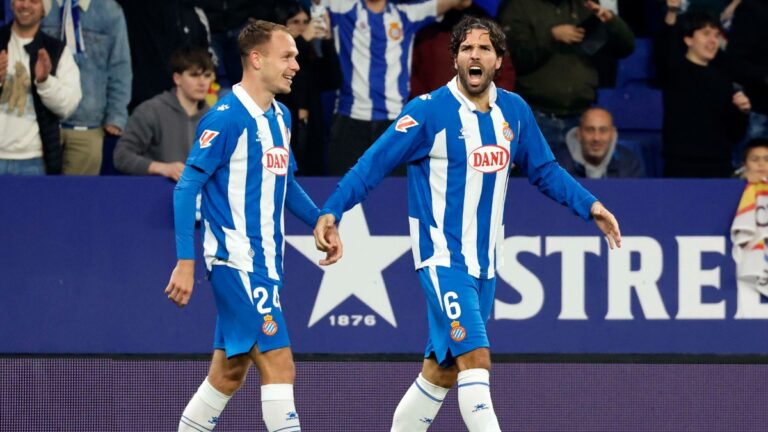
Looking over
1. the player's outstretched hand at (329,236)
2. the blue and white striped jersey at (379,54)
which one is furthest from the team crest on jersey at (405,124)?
the blue and white striped jersey at (379,54)

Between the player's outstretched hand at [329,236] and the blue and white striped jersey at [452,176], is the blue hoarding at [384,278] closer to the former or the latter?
the blue and white striped jersey at [452,176]

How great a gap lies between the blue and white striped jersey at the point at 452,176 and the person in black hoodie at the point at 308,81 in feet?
10.0

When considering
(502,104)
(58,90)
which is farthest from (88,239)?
(502,104)

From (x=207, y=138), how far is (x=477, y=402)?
1.50 meters

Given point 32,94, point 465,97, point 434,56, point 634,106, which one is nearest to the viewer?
point 465,97

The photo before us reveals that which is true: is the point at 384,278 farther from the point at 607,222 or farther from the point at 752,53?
the point at 752,53

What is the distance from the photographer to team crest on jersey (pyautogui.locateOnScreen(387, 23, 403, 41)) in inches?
358

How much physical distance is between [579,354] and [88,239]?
2749mm

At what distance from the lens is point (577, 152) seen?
9.06 metres

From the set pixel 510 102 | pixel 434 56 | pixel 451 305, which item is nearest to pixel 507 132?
pixel 510 102

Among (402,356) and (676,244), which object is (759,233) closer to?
(676,244)

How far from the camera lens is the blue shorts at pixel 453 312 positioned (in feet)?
19.1

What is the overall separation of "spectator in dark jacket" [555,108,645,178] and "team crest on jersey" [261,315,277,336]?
359cm

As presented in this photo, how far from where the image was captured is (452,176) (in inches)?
237
